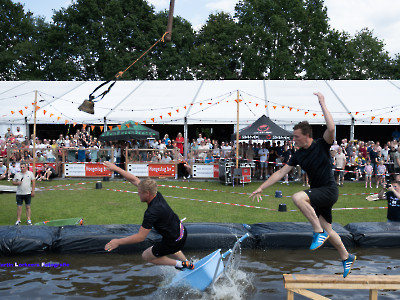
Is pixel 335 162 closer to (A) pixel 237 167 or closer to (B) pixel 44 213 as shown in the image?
(A) pixel 237 167

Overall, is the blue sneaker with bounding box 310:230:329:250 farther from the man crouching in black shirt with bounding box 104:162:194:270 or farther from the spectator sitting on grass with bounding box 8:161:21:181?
the spectator sitting on grass with bounding box 8:161:21:181

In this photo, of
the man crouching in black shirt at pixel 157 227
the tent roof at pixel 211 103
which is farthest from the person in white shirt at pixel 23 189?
the tent roof at pixel 211 103

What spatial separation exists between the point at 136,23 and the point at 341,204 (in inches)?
1349

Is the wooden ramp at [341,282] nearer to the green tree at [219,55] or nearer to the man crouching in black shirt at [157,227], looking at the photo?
the man crouching in black shirt at [157,227]

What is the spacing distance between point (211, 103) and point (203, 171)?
4.50m

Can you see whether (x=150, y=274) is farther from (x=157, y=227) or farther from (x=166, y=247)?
(x=157, y=227)

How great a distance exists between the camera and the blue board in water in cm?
567

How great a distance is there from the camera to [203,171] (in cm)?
1859

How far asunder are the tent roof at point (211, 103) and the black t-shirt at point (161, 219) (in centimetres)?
1466

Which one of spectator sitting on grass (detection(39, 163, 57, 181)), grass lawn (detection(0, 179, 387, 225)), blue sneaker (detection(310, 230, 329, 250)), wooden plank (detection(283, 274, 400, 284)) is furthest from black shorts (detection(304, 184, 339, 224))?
spectator sitting on grass (detection(39, 163, 57, 181))

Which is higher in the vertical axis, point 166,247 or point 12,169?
point 12,169

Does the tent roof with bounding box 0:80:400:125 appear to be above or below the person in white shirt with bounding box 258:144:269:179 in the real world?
above

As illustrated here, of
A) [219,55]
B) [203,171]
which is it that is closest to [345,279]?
[203,171]

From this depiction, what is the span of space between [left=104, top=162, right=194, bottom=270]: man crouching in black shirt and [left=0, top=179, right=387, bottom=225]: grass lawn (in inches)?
169
